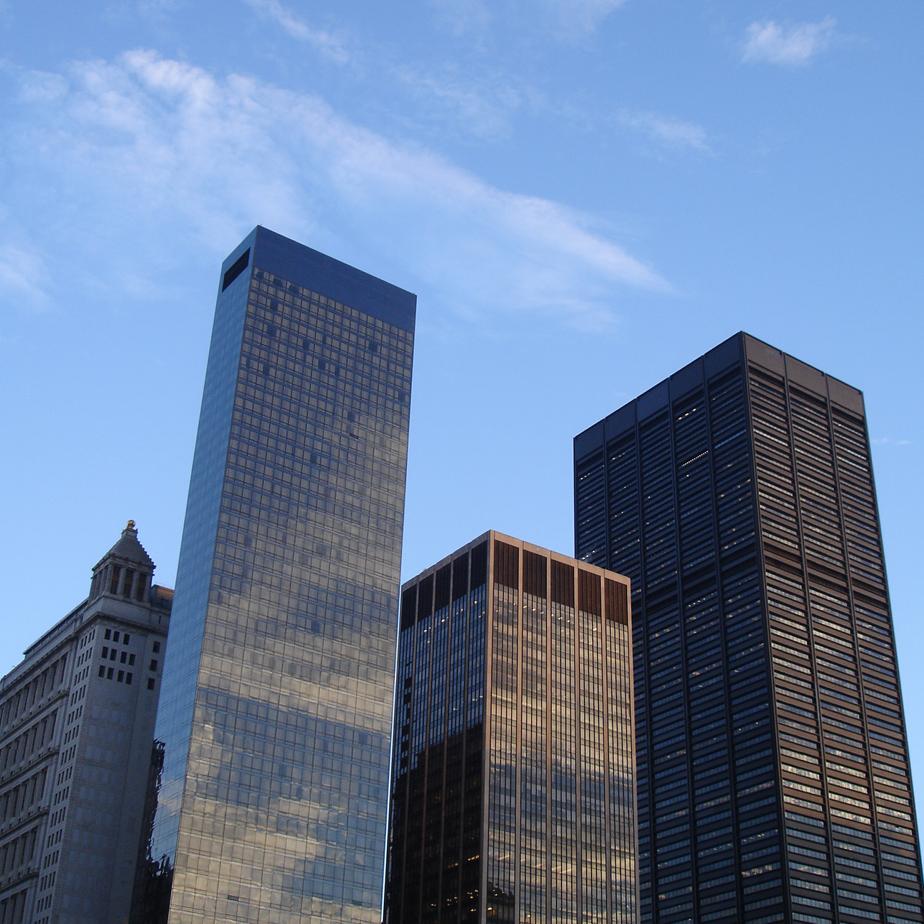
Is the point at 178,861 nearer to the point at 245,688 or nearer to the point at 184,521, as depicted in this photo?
the point at 245,688

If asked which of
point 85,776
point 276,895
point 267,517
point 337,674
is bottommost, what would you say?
point 276,895

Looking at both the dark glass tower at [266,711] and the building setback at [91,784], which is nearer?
the dark glass tower at [266,711]

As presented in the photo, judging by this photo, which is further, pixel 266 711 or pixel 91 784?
pixel 91 784

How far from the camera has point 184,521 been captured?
653 ft

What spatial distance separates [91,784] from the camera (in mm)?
185125

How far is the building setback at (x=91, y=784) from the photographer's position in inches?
7047

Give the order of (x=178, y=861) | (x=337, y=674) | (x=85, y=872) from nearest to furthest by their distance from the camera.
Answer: (x=178, y=861), (x=85, y=872), (x=337, y=674)

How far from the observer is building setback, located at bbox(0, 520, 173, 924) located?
179 m

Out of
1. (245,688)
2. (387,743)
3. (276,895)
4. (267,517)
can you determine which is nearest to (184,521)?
(267,517)

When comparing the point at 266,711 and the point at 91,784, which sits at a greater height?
the point at 266,711

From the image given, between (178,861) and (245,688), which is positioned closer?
(178,861)

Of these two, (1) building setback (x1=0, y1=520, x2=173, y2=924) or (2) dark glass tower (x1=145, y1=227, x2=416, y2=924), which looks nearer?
(2) dark glass tower (x1=145, y1=227, x2=416, y2=924)

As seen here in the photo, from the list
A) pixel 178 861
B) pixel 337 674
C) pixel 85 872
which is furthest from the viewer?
pixel 337 674

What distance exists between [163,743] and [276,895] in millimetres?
24934
